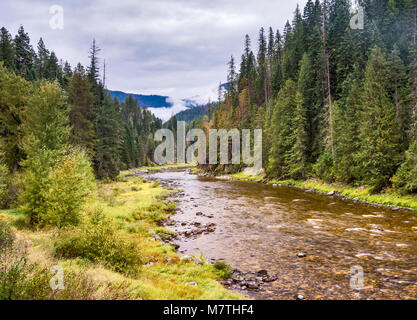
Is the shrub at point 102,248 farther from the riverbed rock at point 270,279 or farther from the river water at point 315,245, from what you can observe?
the riverbed rock at point 270,279

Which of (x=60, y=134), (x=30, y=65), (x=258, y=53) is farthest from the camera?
(x=258, y=53)

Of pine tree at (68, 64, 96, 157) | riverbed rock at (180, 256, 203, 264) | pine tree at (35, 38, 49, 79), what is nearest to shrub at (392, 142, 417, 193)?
riverbed rock at (180, 256, 203, 264)

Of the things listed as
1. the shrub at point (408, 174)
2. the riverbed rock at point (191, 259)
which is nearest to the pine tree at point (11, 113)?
the riverbed rock at point (191, 259)

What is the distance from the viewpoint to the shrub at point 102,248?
29.9 ft

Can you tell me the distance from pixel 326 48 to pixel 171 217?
40119 mm

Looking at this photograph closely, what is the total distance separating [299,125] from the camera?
41938mm

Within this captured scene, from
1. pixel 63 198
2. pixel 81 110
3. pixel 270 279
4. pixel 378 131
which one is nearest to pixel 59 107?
pixel 81 110

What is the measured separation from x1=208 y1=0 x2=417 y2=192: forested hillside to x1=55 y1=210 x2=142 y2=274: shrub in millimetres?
23279

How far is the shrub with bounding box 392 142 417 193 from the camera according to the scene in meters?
21.6

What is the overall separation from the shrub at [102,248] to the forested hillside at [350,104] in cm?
2328

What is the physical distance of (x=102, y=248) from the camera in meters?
9.41

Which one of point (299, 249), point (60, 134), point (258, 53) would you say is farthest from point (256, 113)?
point (299, 249)
